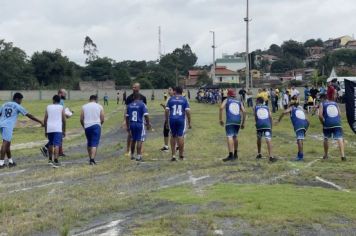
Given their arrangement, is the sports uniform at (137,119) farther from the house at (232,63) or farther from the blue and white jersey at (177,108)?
the house at (232,63)

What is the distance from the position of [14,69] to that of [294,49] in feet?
299

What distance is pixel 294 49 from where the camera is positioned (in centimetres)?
17375

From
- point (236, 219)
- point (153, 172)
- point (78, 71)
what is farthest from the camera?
point (78, 71)

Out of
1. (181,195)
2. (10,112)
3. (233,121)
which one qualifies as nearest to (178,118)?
(233,121)

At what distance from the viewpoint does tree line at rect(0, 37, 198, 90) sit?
10825 centimetres

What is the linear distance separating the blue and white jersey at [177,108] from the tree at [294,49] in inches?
6294

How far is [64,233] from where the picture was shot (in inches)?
293

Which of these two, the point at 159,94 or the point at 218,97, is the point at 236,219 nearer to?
the point at 218,97

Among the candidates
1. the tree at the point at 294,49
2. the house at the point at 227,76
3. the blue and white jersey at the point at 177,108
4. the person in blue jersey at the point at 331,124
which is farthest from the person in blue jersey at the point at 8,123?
the tree at the point at 294,49

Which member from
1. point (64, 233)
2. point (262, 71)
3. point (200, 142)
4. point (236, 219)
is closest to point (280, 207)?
point (236, 219)

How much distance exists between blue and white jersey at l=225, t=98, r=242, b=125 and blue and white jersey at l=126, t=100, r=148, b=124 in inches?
82.7

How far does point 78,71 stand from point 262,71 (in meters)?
51.2

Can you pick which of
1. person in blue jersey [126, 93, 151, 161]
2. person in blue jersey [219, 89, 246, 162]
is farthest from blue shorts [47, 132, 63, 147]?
person in blue jersey [219, 89, 246, 162]

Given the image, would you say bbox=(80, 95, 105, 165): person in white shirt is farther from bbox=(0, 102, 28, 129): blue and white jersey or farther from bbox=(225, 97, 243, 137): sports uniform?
bbox=(225, 97, 243, 137): sports uniform
